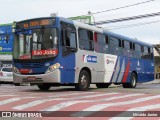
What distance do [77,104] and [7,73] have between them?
18916 mm

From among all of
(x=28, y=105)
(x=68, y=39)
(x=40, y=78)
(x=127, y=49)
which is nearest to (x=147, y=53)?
(x=127, y=49)

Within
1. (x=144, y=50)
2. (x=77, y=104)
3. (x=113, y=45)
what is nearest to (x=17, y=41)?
(x=113, y=45)

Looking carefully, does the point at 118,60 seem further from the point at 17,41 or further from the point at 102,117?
the point at 102,117

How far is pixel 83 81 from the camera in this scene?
16.9 m

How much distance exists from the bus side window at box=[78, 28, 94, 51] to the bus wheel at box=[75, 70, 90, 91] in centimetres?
109

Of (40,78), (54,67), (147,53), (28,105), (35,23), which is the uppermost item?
(35,23)

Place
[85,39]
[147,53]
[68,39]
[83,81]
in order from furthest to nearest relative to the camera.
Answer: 1. [147,53]
2. [85,39]
3. [83,81]
4. [68,39]

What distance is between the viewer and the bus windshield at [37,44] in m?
15.4

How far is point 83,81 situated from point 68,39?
209cm

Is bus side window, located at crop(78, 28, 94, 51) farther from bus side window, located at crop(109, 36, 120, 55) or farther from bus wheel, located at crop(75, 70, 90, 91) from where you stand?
bus side window, located at crop(109, 36, 120, 55)

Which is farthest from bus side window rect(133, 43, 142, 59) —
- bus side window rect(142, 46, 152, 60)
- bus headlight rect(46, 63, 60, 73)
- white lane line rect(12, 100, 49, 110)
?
white lane line rect(12, 100, 49, 110)

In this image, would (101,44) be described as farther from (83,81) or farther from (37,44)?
(37,44)

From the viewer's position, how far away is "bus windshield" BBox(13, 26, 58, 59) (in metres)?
15.4

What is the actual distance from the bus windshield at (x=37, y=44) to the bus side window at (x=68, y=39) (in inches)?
16.2
